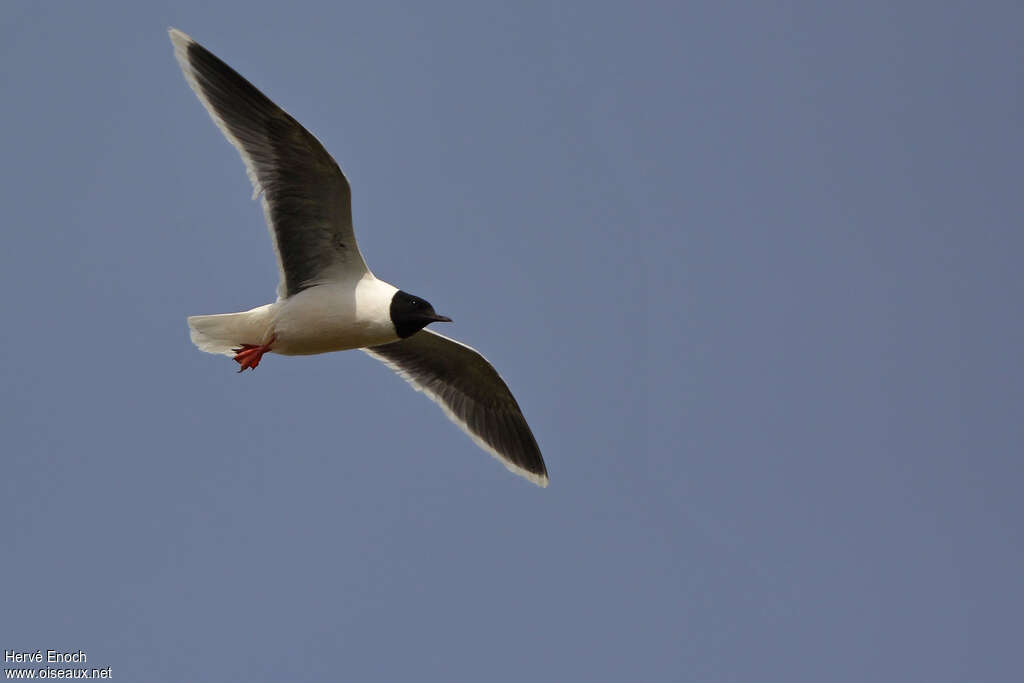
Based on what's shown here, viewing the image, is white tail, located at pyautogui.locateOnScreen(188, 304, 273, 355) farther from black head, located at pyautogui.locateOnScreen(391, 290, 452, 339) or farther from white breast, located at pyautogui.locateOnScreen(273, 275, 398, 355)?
black head, located at pyautogui.locateOnScreen(391, 290, 452, 339)

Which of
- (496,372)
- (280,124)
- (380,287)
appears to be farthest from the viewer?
(496,372)

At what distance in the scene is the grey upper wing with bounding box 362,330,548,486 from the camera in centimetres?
1098

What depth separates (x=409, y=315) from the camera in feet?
30.9

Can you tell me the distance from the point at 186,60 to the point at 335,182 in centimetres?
130

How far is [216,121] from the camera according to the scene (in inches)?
352

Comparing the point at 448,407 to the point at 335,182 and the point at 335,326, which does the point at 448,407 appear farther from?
the point at 335,182

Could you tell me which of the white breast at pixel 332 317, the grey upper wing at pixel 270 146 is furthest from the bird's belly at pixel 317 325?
the grey upper wing at pixel 270 146

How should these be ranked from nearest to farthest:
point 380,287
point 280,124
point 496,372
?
1. point 280,124
2. point 380,287
3. point 496,372

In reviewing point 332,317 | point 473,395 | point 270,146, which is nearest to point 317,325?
point 332,317

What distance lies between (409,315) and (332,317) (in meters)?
0.55

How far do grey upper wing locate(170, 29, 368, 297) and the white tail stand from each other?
0.69 meters

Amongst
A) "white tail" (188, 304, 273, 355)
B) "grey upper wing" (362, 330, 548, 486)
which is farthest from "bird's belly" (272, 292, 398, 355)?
"grey upper wing" (362, 330, 548, 486)

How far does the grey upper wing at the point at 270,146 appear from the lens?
891cm

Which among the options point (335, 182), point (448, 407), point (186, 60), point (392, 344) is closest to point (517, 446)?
point (448, 407)
